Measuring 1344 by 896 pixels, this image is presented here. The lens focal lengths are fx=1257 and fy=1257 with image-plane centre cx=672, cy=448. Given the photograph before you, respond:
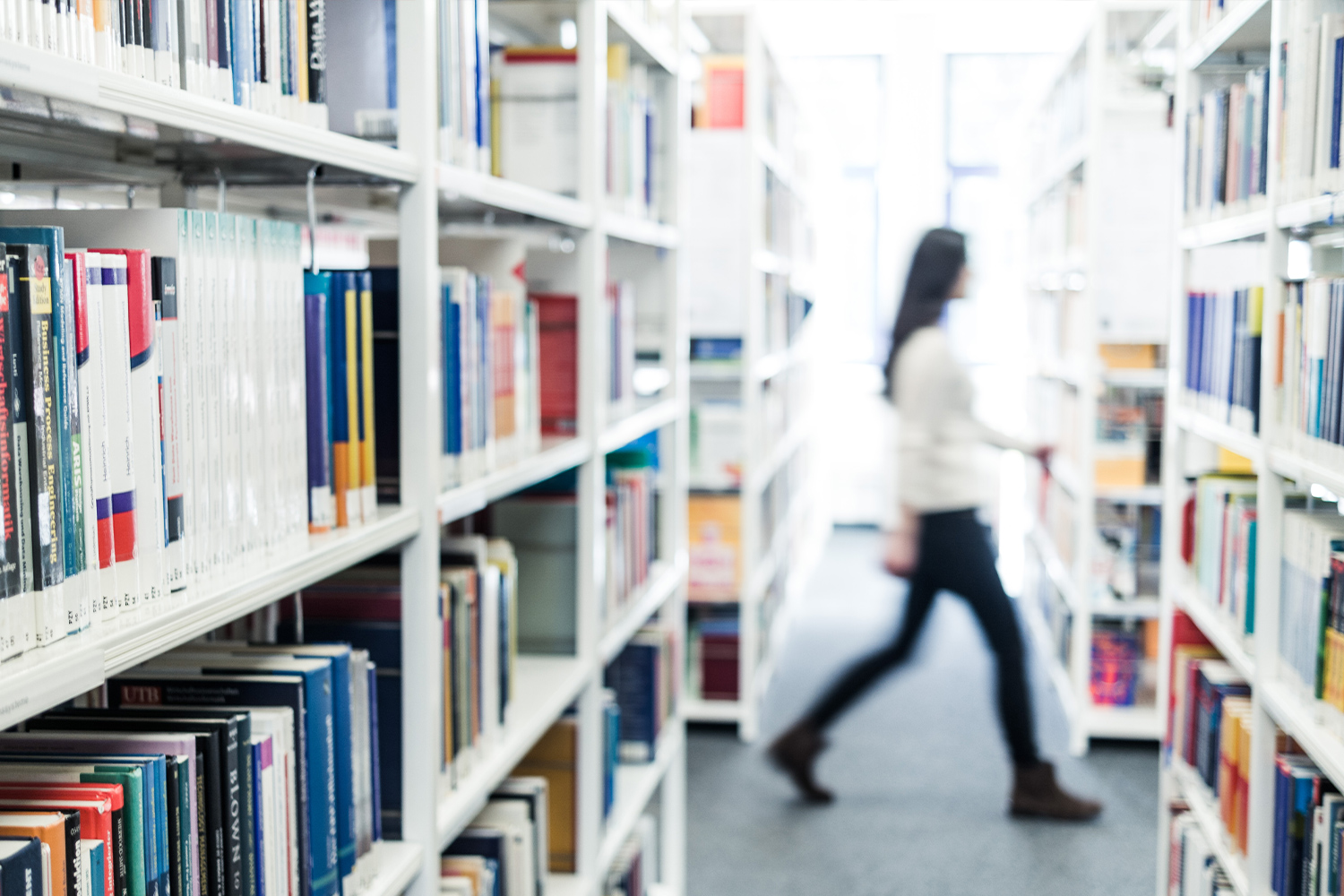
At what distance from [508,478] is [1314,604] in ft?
3.62

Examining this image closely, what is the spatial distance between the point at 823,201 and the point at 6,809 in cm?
773

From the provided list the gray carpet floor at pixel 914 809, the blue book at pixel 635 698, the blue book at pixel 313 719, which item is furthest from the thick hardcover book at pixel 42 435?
the gray carpet floor at pixel 914 809

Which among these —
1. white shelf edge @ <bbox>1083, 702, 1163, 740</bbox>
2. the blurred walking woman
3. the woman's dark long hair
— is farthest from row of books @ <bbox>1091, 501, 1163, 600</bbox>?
the woman's dark long hair

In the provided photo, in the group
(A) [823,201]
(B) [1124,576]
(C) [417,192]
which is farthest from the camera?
(A) [823,201]

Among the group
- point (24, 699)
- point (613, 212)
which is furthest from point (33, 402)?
point (613, 212)

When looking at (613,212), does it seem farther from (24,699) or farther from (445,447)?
(24,699)

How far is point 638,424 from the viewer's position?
8.07 feet

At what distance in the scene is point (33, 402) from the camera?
0.81 m

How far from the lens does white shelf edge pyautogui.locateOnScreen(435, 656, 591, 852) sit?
1521 mm

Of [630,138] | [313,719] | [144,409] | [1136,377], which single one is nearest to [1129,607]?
[1136,377]

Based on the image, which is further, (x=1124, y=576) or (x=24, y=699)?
(x=1124, y=576)

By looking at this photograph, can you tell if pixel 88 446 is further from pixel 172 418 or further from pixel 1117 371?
pixel 1117 371

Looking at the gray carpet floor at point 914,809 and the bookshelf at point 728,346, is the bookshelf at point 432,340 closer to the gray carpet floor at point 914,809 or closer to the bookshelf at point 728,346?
the gray carpet floor at point 914,809

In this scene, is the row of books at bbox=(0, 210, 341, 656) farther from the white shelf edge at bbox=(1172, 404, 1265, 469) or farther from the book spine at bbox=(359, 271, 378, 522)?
the white shelf edge at bbox=(1172, 404, 1265, 469)
